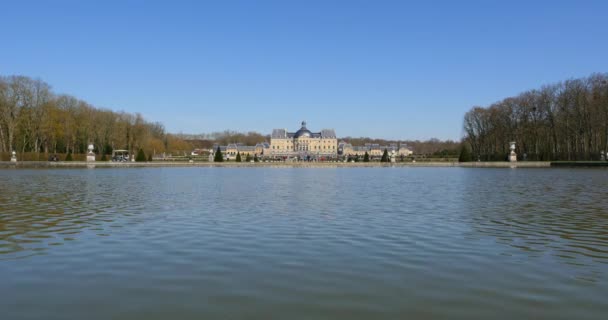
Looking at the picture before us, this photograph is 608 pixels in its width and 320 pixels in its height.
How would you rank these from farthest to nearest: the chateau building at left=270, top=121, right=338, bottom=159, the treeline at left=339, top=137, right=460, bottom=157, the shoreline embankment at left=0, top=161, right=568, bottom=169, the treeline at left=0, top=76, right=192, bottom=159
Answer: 1. the chateau building at left=270, top=121, right=338, bottom=159
2. the treeline at left=339, top=137, right=460, bottom=157
3. the treeline at left=0, top=76, right=192, bottom=159
4. the shoreline embankment at left=0, top=161, right=568, bottom=169

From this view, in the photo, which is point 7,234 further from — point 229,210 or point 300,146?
point 300,146

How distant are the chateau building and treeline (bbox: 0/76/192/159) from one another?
57.4 m

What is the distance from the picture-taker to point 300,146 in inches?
4879

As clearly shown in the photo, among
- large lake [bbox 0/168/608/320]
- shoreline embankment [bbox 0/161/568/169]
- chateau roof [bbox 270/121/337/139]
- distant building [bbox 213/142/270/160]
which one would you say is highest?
chateau roof [bbox 270/121/337/139]

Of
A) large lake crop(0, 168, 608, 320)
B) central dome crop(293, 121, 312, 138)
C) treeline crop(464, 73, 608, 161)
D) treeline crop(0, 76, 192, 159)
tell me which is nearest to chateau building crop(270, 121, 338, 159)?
central dome crop(293, 121, 312, 138)

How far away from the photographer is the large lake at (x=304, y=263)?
451 centimetres

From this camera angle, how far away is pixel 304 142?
124188 millimetres

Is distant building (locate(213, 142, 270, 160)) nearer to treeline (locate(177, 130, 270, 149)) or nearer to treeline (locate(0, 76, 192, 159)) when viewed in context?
treeline (locate(177, 130, 270, 149))

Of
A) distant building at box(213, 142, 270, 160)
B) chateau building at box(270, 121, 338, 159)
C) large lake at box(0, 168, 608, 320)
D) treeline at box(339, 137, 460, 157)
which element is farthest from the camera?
distant building at box(213, 142, 270, 160)

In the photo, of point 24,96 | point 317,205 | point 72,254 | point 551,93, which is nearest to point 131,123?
point 24,96

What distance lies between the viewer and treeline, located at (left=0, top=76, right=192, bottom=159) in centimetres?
5022

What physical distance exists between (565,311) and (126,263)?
4908mm

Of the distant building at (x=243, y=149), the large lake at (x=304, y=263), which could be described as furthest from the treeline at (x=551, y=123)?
the distant building at (x=243, y=149)

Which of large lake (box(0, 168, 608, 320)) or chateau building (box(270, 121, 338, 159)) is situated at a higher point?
chateau building (box(270, 121, 338, 159))
